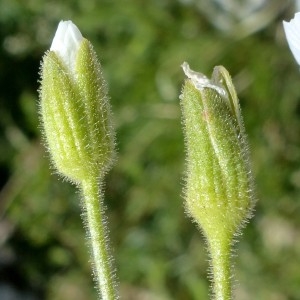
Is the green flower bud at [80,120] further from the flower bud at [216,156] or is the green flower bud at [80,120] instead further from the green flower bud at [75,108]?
the flower bud at [216,156]

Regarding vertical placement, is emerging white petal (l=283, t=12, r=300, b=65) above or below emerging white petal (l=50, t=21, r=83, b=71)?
below

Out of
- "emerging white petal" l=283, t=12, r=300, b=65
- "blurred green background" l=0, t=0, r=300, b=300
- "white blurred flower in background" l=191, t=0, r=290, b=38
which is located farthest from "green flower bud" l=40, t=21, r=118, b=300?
"white blurred flower in background" l=191, t=0, r=290, b=38

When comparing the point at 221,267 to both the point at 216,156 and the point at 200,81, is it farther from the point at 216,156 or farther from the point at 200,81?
the point at 200,81

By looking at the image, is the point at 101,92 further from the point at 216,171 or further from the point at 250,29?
the point at 250,29

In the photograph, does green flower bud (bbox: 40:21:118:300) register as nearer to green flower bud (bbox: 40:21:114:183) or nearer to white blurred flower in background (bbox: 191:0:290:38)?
green flower bud (bbox: 40:21:114:183)

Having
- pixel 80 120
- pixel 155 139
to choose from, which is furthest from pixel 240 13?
pixel 80 120

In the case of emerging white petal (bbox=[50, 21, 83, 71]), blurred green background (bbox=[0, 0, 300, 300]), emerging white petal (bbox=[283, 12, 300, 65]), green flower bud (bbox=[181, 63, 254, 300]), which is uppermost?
blurred green background (bbox=[0, 0, 300, 300])
